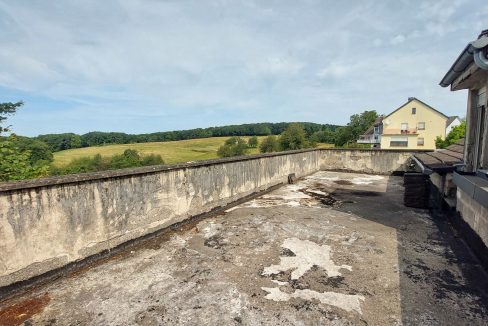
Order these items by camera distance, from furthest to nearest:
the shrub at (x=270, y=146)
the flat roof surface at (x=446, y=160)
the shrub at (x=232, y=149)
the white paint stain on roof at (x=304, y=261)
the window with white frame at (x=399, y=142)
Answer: the shrub at (x=270, y=146) → the shrub at (x=232, y=149) → the window with white frame at (x=399, y=142) → the flat roof surface at (x=446, y=160) → the white paint stain on roof at (x=304, y=261)

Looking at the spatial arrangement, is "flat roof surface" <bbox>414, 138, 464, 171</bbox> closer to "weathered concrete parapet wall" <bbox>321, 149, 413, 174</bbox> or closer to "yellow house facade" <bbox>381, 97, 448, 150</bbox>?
"weathered concrete parapet wall" <bbox>321, 149, 413, 174</bbox>

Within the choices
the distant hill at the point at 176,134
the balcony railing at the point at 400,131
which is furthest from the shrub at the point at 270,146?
the balcony railing at the point at 400,131

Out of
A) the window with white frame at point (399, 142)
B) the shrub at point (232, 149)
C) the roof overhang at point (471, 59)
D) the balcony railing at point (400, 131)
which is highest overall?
the roof overhang at point (471, 59)

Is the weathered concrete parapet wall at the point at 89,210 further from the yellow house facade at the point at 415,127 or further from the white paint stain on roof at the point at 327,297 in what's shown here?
the yellow house facade at the point at 415,127

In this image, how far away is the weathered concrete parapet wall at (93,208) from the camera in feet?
11.3

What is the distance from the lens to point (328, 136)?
83188mm

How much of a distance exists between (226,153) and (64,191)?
56.1m

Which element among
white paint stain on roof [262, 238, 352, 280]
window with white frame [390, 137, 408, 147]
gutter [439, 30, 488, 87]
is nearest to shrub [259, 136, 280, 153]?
window with white frame [390, 137, 408, 147]

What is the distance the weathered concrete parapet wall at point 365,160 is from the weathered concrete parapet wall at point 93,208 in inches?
405

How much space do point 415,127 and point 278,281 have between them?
152 ft

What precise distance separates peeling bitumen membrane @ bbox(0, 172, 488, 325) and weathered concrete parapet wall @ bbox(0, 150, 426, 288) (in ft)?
1.19

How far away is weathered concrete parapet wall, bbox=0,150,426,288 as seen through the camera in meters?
3.44

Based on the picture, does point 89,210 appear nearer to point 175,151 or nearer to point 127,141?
point 175,151

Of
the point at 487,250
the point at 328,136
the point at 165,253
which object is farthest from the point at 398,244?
the point at 328,136
